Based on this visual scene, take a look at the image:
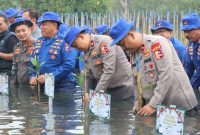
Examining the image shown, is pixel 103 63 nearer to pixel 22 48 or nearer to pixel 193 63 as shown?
pixel 193 63

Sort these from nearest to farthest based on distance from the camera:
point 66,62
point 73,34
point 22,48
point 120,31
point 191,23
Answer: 1. point 120,31
2. point 73,34
3. point 191,23
4. point 66,62
5. point 22,48

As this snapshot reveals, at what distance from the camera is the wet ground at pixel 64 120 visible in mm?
5465

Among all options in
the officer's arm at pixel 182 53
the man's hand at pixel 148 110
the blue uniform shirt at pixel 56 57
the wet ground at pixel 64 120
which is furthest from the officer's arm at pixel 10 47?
the man's hand at pixel 148 110

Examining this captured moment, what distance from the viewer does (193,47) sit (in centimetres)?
719

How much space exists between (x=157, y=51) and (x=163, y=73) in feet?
0.76

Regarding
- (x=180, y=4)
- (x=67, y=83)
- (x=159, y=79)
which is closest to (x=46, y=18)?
(x=67, y=83)

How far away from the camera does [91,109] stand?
6059mm

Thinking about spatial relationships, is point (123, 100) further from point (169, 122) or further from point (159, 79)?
point (169, 122)

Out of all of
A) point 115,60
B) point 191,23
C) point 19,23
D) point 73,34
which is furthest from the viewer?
point 19,23

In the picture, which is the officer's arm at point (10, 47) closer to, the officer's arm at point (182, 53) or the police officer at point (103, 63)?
the police officer at point (103, 63)

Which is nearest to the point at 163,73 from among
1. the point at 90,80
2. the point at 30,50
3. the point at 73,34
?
the point at 73,34

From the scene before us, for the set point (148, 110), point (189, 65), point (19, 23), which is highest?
point (19, 23)

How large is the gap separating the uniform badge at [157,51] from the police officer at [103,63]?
115cm

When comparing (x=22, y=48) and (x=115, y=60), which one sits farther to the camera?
(x=22, y=48)
